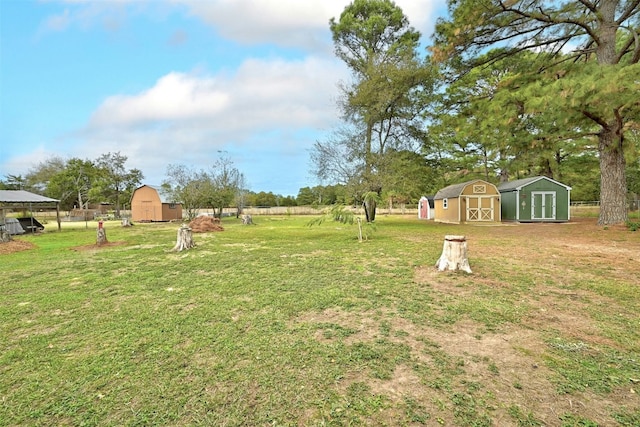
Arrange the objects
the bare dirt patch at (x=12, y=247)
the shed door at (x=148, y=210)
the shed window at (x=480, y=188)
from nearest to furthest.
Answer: the bare dirt patch at (x=12, y=247) → the shed window at (x=480, y=188) → the shed door at (x=148, y=210)

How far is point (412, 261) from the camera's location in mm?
5816

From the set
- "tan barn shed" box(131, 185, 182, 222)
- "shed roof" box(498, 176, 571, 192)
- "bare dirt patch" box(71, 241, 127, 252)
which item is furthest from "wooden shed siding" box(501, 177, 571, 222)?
"tan barn shed" box(131, 185, 182, 222)

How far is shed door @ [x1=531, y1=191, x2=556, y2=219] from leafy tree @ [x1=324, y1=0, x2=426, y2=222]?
7705mm

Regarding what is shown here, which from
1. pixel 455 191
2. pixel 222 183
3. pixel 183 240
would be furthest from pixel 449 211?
pixel 222 183

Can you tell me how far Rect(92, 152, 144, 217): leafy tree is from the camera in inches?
1375

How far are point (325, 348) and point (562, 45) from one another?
1453cm

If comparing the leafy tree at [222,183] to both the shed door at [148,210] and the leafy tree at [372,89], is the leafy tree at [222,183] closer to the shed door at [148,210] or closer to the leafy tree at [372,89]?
the shed door at [148,210]

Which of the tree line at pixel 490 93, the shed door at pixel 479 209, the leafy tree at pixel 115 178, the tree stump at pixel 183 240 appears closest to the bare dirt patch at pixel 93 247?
the tree stump at pixel 183 240

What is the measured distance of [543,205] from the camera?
16406mm

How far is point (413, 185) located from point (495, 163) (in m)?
9.32

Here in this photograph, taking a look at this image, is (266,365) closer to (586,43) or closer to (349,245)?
(349,245)

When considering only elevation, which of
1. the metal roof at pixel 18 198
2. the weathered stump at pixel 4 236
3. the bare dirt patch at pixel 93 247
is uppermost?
the metal roof at pixel 18 198

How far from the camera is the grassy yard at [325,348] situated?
1.72 m

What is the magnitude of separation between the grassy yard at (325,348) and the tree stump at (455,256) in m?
0.25
